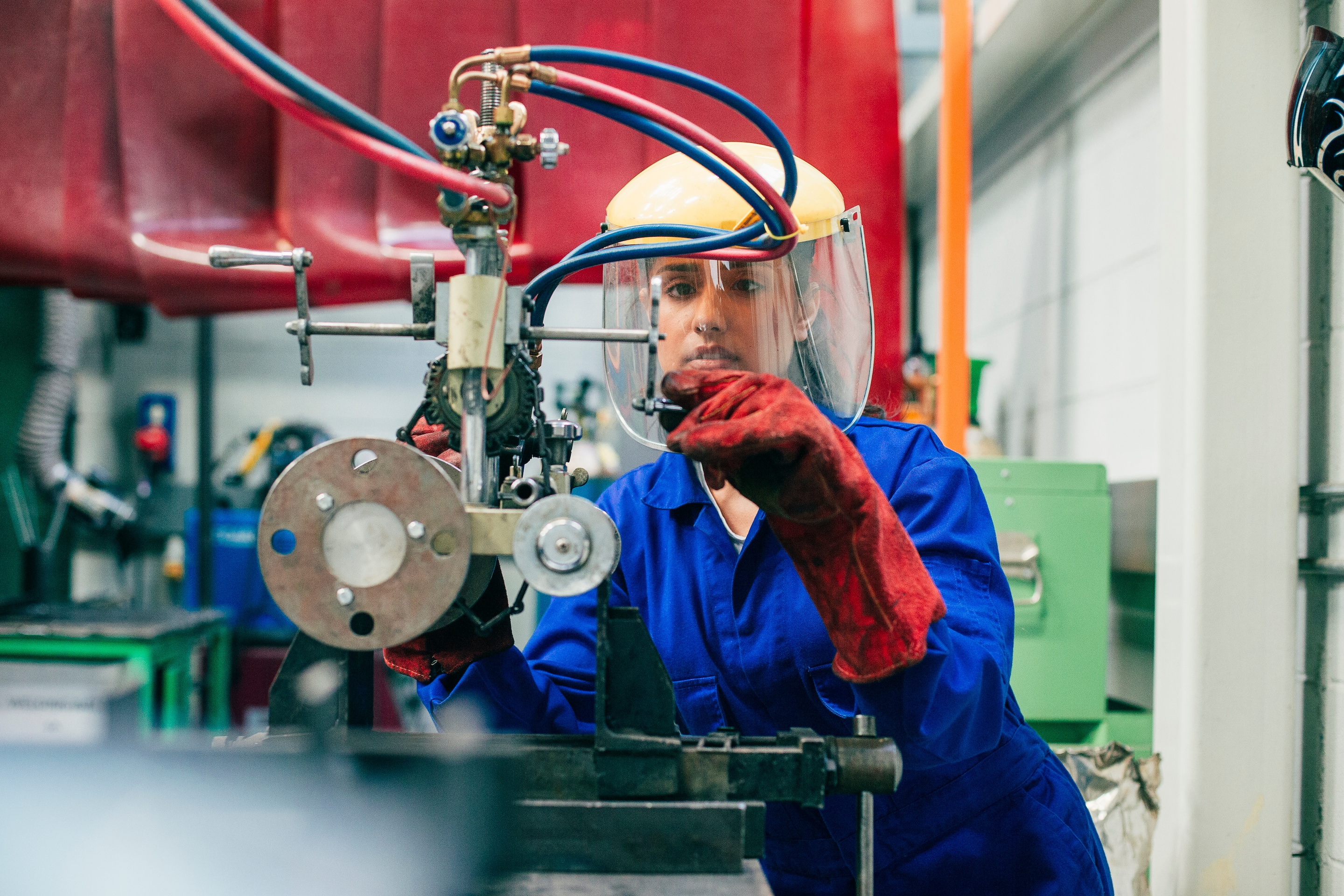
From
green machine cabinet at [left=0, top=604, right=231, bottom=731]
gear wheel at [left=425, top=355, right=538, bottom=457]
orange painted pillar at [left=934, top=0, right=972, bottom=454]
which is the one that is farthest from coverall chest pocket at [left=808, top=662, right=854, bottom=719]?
green machine cabinet at [left=0, top=604, right=231, bottom=731]

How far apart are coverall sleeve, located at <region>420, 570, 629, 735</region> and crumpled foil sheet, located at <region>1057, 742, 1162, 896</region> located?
855 millimetres

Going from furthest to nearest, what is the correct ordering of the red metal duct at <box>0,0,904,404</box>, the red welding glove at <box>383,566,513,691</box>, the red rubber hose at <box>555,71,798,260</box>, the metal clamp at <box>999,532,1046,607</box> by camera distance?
the red metal duct at <box>0,0,904,404</box> → the metal clamp at <box>999,532,1046,607</box> → the red welding glove at <box>383,566,513,691</box> → the red rubber hose at <box>555,71,798,260</box>

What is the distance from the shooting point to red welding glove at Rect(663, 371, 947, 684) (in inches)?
24.8

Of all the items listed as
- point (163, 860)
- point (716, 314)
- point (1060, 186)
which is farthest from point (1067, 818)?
point (1060, 186)

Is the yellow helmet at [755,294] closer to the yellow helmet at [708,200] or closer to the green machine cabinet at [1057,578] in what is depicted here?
the yellow helmet at [708,200]

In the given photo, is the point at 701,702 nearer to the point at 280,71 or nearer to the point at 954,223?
the point at 280,71

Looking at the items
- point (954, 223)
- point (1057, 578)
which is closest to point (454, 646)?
point (1057, 578)

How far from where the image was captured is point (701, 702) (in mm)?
1037

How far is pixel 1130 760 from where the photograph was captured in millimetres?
1408

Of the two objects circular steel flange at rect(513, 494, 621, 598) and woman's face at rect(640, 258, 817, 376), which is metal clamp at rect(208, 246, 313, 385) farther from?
woman's face at rect(640, 258, 817, 376)

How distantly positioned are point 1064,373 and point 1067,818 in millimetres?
1542

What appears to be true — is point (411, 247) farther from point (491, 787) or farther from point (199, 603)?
point (491, 787)

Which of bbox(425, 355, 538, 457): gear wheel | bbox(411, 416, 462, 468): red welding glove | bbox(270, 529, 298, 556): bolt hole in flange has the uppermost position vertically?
bbox(425, 355, 538, 457): gear wheel

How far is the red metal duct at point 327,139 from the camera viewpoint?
2.19 m
